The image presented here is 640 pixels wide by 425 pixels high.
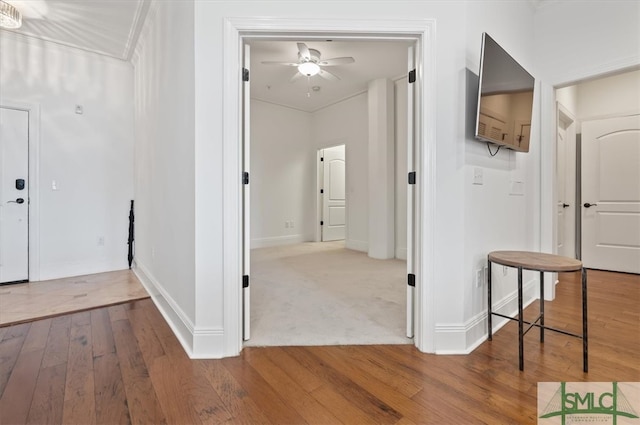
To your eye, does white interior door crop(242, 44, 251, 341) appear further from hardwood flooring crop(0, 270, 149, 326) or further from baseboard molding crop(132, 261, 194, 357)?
hardwood flooring crop(0, 270, 149, 326)

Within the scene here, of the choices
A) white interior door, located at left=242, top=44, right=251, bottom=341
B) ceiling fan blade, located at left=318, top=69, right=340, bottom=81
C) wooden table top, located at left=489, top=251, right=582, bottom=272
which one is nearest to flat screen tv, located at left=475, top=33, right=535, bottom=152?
wooden table top, located at left=489, top=251, right=582, bottom=272

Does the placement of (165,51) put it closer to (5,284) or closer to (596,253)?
(5,284)

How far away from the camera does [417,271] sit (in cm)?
186

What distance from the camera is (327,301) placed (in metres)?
2.69

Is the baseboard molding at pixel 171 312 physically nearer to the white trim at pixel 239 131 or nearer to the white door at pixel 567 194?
the white trim at pixel 239 131

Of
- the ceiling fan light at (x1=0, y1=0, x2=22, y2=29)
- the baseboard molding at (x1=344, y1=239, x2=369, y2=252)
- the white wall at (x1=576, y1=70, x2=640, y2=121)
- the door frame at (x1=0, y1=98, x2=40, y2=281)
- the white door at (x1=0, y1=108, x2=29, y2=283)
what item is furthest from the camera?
the baseboard molding at (x1=344, y1=239, x2=369, y2=252)

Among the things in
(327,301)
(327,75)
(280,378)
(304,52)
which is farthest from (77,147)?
(280,378)

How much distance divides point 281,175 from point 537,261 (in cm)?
495

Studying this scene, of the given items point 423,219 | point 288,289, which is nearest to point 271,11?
point 423,219

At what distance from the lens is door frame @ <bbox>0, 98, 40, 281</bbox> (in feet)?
11.1

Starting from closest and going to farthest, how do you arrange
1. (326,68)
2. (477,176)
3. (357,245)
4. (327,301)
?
(477,176), (327,301), (326,68), (357,245)

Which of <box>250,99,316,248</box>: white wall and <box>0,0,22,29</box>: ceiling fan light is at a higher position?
<box>0,0,22,29</box>: ceiling fan light

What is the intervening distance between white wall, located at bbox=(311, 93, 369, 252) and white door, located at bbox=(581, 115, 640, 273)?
313 cm

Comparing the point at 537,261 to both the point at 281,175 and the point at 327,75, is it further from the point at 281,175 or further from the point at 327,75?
the point at 281,175
